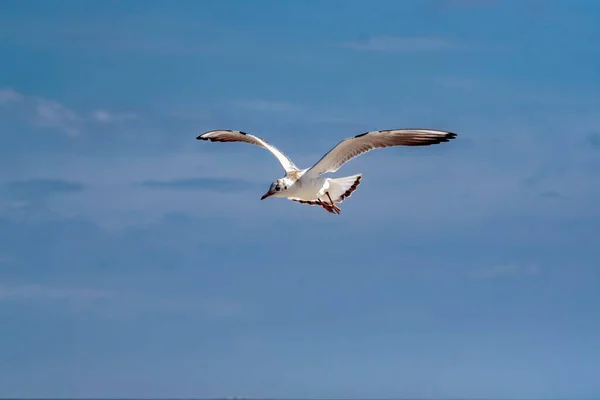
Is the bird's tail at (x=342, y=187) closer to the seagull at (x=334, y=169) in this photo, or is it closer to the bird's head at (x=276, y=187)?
the seagull at (x=334, y=169)

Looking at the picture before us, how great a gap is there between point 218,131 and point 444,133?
6.04m

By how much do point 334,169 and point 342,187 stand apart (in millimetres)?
755

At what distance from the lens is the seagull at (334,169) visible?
1877 cm

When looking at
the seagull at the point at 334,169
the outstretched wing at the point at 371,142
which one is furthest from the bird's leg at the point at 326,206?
the outstretched wing at the point at 371,142

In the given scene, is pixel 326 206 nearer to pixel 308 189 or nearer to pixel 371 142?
pixel 308 189

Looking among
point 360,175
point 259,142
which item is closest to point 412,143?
point 360,175

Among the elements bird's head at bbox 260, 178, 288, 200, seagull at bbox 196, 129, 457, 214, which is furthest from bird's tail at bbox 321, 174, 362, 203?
bird's head at bbox 260, 178, 288, 200

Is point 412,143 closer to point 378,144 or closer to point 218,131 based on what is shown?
point 378,144

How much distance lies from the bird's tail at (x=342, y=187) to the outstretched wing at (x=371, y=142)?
66 cm

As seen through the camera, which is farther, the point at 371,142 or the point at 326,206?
the point at 326,206

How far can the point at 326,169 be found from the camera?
19828mm

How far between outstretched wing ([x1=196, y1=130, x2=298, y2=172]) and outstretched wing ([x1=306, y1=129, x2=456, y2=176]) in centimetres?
118

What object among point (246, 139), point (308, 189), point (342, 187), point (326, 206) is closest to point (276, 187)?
point (308, 189)

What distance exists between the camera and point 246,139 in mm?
22375
